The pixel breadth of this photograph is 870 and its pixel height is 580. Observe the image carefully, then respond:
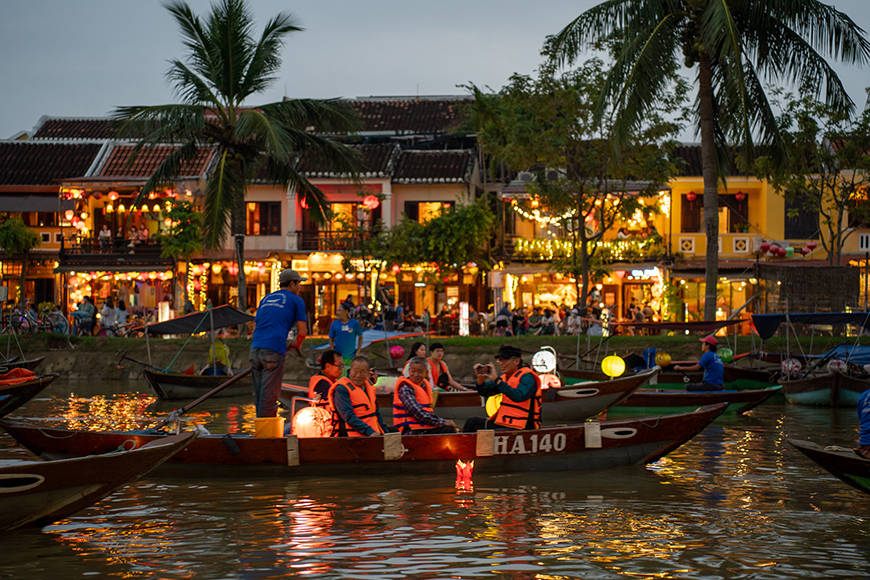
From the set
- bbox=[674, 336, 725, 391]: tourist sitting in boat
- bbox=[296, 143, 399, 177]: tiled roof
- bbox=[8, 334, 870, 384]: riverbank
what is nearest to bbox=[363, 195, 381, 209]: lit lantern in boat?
bbox=[296, 143, 399, 177]: tiled roof

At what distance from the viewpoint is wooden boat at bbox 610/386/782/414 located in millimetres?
15750

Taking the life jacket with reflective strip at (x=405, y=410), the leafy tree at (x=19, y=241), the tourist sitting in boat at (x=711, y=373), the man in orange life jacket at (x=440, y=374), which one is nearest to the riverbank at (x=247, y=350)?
the tourist sitting in boat at (x=711, y=373)

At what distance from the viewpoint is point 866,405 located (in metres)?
8.16

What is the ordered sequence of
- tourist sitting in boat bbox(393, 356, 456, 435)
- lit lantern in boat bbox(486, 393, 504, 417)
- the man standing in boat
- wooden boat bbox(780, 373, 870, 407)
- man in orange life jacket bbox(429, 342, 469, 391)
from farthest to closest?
wooden boat bbox(780, 373, 870, 407) → man in orange life jacket bbox(429, 342, 469, 391) → lit lantern in boat bbox(486, 393, 504, 417) → the man standing in boat → tourist sitting in boat bbox(393, 356, 456, 435)

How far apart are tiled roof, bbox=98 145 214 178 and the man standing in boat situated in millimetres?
25086

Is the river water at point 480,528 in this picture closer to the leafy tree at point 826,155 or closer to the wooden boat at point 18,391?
the wooden boat at point 18,391

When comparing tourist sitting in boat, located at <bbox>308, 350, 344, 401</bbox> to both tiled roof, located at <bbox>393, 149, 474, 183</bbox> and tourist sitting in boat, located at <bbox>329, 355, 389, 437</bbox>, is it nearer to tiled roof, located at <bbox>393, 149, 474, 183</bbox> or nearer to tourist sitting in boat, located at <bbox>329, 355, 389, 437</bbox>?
tourist sitting in boat, located at <bbox>329, 355, 389, 437</bbox>

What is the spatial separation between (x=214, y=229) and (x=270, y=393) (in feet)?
38.3

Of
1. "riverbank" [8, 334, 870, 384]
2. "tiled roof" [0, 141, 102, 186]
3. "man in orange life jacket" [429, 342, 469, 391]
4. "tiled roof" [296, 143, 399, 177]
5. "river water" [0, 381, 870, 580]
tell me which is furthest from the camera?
"tiled roof" [0, 141, 102, 186]

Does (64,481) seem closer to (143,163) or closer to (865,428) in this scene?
(865,428)

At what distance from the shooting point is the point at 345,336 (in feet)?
54.6

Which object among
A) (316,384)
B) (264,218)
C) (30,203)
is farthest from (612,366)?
(30,203)

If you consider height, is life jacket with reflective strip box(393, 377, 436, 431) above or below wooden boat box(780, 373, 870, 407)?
above

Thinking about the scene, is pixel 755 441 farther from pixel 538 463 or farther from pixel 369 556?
pixel 369 556
